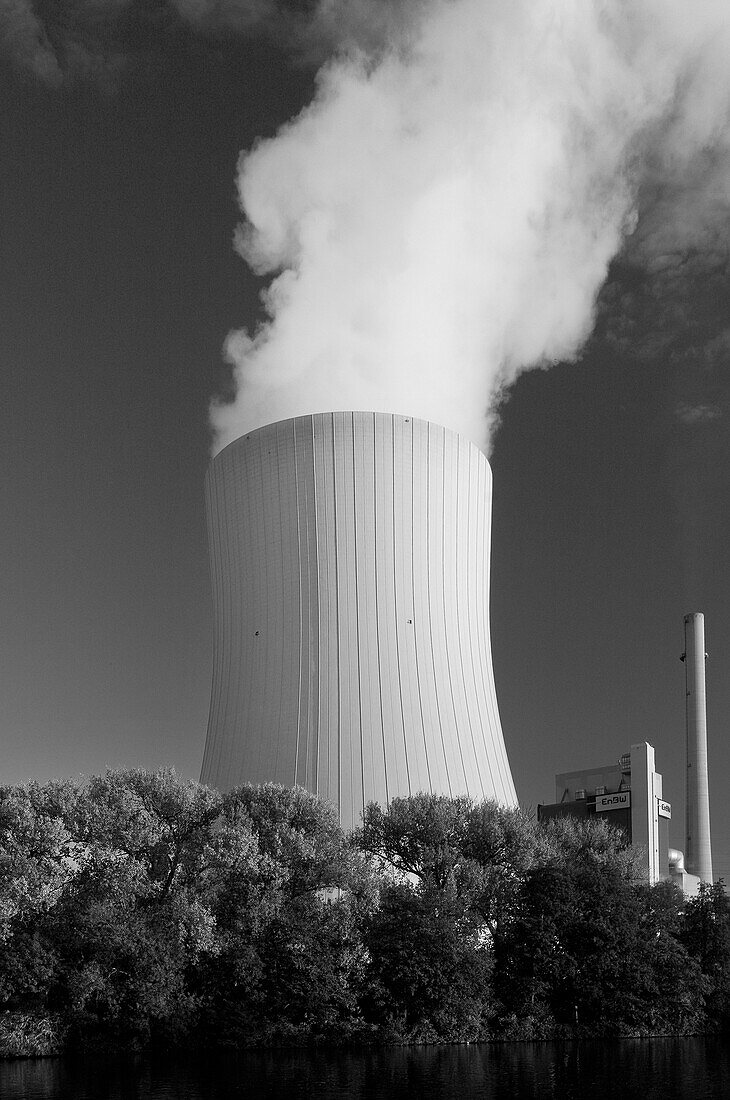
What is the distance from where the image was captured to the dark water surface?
1489cm

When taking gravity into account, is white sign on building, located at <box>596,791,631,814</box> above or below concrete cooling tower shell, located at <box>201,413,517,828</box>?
below

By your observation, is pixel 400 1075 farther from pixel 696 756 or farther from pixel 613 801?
pixel 696 756

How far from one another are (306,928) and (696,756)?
80.3ft

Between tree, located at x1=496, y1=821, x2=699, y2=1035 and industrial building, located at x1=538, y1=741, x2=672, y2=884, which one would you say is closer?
tree, located at x1=496, y1=821, x2=699, y2=1035

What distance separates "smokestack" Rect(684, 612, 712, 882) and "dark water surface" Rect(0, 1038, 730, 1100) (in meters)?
19.6

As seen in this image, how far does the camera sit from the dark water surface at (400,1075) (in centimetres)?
1489

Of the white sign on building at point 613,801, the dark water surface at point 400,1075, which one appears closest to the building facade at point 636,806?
the white sign on building at point 613,801

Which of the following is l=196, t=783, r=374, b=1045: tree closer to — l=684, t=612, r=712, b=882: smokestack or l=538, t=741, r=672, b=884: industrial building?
l=538, t=741, r=672, b=884: industrial building

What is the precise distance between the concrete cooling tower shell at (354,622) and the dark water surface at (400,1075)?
525 centimetres

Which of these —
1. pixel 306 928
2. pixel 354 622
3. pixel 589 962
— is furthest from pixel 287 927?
pixel 354 622

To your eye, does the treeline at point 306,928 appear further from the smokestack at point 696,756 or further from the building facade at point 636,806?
the smokestack at point 696,756

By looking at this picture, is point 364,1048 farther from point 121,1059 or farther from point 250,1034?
point 121,1059

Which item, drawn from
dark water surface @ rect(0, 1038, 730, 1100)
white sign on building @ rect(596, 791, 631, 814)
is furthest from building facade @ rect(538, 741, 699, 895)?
dark water surface @ rect(0, 1038, 730, 1100)

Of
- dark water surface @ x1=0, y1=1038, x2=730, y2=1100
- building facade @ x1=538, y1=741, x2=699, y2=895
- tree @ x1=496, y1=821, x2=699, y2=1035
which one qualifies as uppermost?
building facade @ x1=538, y1=741, x2=699, y2=895
